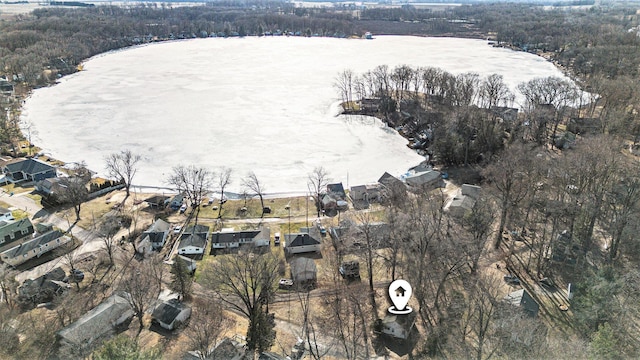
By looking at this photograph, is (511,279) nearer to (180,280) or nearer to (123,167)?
(180,280)

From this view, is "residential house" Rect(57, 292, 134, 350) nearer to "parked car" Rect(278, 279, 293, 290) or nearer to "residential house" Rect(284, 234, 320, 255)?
"parked car" Rect(278, 279, 293, 290)

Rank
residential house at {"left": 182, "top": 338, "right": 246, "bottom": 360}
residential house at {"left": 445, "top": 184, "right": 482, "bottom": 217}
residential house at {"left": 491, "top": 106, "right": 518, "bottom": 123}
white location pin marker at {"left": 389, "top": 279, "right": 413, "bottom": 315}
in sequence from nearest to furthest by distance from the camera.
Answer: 1. residential house at {"left": 182, "top": 338, "right": 246, "bottom": 360}
2. white location pin marker at {"left": 389, "top": 279, "right": 413, "bottom": 315}
3. residential house at {"left": 445, "top": 184, "right": 482, "bottom": 217}
4. residential house at {"left": 491, "top": 106, "right": 518, "bottom": 123}

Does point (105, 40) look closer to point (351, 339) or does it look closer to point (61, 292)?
point (61, 292)

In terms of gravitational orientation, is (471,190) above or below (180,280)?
below

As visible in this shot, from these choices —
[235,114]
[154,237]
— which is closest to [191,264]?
[154,237]

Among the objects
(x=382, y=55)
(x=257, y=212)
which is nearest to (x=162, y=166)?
(x=257, y=212)

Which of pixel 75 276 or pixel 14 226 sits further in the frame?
pixel 14 226

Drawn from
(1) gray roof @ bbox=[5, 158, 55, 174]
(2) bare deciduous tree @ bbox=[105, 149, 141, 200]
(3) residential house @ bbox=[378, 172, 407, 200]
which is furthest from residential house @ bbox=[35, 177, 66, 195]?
(3) residential house @ bbox=[378, 172, 407, 200]
